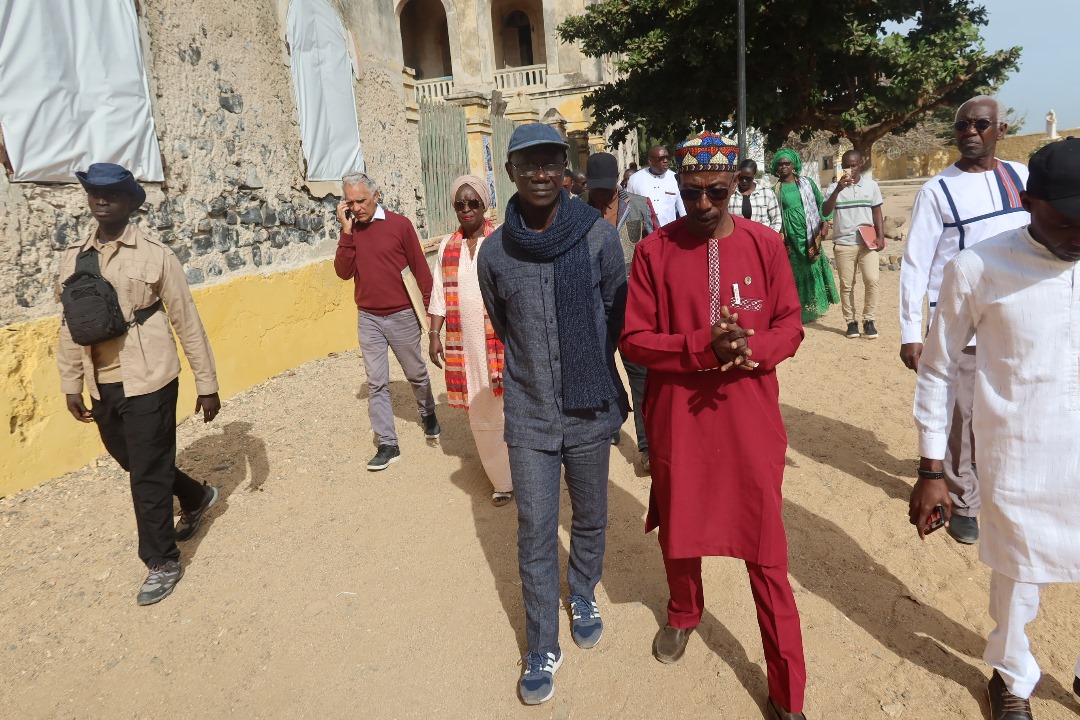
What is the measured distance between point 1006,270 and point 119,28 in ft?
20.0

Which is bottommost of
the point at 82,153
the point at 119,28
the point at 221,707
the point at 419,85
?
the point at 221,707

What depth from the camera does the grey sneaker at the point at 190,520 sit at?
13.9 feet

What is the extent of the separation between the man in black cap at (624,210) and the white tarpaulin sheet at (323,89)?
4.19 m

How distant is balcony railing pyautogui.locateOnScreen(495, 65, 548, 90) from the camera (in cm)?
2380

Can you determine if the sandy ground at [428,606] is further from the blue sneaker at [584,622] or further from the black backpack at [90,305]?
the black backpack at [90,305]

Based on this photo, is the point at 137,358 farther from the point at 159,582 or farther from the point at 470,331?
the point at 470,331

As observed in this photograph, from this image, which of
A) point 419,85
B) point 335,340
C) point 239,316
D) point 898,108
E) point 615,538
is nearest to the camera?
point 615,538

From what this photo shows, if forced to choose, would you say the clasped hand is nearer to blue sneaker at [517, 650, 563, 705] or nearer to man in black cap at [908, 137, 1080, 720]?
man in black cap at [908, 137, 1080, 720]

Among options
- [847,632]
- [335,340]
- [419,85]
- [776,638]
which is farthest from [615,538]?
[419,85]

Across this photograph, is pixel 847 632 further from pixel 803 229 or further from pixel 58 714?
pixel 803 229

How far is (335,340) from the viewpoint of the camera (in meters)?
8.23

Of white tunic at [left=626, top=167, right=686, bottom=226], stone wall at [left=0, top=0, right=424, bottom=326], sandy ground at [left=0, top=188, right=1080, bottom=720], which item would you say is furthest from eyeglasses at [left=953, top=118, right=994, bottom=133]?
stone wall at [left=0, top=0, right=424, bottom=326]

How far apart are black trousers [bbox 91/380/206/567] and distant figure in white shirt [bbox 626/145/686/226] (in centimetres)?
439

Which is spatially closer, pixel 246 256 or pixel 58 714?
pixel 58 714
